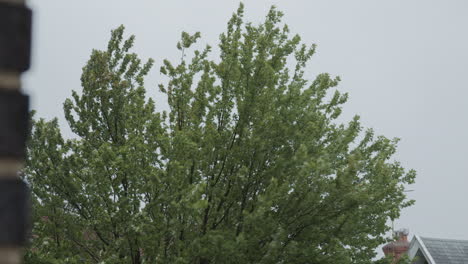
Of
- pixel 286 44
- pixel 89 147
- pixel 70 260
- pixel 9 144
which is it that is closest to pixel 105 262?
pixel 70 260

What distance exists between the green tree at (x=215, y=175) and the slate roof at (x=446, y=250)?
51.2 feet

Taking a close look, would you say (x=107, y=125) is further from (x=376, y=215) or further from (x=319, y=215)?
(x=376, y=215)

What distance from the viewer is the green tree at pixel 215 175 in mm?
8406

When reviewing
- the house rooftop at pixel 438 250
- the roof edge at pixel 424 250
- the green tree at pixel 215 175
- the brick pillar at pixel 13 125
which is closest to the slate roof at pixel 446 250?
the house rooftop at pixel 438 250

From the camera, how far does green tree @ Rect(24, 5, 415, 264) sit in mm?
8406

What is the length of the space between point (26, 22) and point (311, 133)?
8605 millimetres

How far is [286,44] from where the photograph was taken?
33.8 ft

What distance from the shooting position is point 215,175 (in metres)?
9.48

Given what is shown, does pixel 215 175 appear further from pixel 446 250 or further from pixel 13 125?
pixel 446 250

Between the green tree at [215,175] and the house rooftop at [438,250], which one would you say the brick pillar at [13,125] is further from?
the house rooftop at [438,250]

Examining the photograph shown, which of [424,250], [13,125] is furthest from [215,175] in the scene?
[424,250]

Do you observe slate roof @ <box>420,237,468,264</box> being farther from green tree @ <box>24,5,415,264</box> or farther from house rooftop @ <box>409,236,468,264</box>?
green tree @ <box>24,5,415,264</box>

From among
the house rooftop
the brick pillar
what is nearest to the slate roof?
the house rooftop

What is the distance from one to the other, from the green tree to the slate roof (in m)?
15.6
